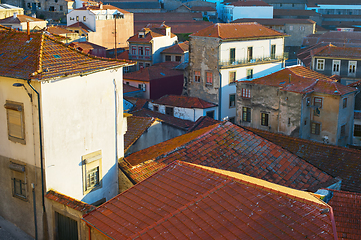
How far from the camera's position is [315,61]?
44688 millimetres

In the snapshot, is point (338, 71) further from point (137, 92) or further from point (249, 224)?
point (249, 224)

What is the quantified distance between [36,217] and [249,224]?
798 centimetres

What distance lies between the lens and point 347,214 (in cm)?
1087

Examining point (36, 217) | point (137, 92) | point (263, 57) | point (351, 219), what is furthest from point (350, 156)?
point (137, 92)

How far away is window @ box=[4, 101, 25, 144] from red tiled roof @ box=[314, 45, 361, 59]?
1422 inches

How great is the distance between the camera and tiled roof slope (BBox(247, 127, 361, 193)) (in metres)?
20.0

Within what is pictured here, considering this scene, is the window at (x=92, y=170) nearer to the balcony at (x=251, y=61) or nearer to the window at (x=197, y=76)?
the balcony at (x=251, y=61)

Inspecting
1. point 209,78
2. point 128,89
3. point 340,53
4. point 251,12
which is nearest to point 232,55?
point 209,78

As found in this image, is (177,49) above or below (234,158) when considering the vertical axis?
above

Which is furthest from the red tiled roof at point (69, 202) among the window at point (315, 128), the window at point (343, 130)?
the window at point (343, 130)

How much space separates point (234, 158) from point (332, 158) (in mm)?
6837

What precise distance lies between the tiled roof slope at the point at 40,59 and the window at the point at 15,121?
3.36 feet

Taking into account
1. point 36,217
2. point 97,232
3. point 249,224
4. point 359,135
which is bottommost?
point 359,135

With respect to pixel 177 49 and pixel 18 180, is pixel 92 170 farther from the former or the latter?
pixel 177 49
